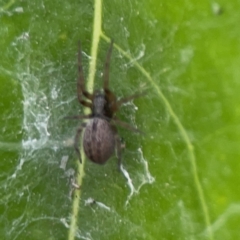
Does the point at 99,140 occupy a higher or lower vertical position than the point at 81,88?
lower

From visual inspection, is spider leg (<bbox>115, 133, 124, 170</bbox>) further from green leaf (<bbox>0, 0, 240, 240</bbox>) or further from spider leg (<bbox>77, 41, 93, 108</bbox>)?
spider leg (<bbox>77, 41, 93, 108</bbox>)

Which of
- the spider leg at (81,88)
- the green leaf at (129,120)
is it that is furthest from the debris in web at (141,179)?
the spider leg at (81,88)

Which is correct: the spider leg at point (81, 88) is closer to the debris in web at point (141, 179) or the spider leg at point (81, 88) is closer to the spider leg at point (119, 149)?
the spider leg at point (119, 149)

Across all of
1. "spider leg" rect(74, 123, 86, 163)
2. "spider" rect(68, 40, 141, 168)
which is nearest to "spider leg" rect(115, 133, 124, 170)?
"spider" rect(68, 40, 141, 168)

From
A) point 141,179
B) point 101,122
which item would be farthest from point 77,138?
point 141,179

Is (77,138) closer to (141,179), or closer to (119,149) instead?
(119,149)

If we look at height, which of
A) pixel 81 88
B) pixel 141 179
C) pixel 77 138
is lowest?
pixel 141 179
